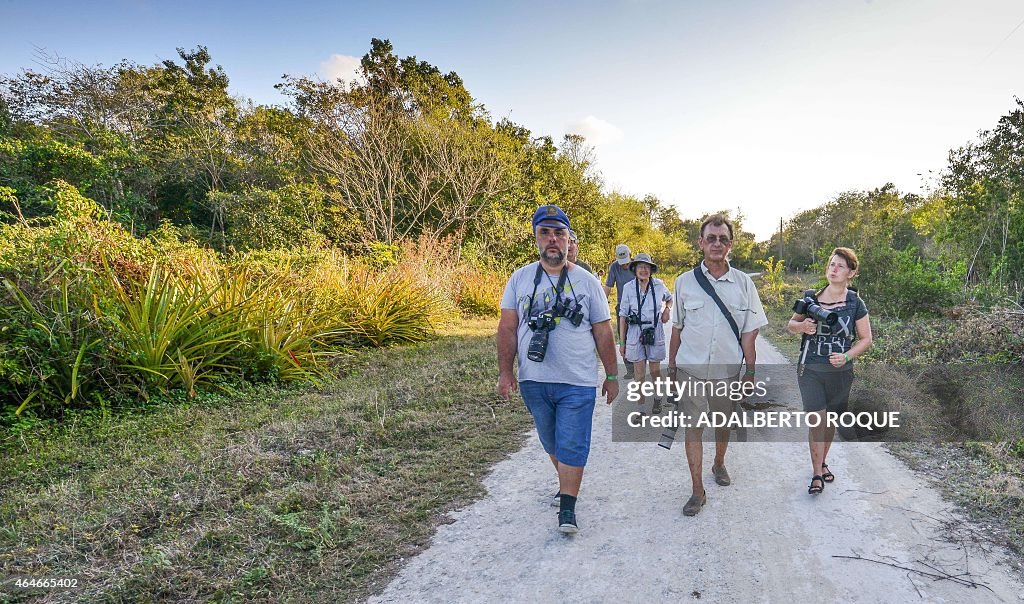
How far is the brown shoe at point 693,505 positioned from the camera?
3.11 metres

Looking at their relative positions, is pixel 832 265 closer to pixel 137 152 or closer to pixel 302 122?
pixel 302 122

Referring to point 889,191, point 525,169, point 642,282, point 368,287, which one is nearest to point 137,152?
point 368,287

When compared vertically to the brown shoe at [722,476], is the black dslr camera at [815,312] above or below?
above

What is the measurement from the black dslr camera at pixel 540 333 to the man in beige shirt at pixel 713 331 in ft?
3.18

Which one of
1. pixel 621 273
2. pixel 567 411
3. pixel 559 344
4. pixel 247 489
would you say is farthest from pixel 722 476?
pixel 247 489

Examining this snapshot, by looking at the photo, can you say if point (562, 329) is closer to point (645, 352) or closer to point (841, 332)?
point (841, 332)

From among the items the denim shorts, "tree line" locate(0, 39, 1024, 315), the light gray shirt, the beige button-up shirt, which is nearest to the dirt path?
the denim shorts

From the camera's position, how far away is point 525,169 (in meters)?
21.3

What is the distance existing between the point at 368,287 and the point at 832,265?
7838 mm

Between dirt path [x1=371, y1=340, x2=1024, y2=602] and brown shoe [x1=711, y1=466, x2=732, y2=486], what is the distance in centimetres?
4

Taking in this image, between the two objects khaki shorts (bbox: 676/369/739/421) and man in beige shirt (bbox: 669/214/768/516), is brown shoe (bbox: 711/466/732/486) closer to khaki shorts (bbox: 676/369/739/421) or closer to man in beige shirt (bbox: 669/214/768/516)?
man in beige shirt (bbox: 669/214/768/516)

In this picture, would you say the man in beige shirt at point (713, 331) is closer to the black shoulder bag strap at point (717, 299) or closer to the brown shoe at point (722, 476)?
the black shoulder bag strap at point (717, 299)

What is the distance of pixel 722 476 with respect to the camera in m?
3.54

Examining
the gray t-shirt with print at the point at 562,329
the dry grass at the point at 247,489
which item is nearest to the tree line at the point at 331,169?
the dry grass at the point at 247,489
